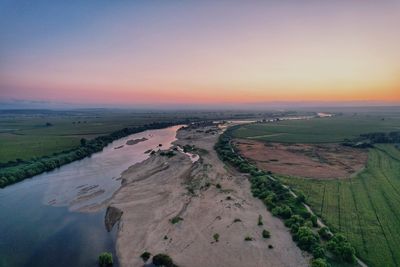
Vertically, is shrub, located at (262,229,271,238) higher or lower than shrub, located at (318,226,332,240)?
lower

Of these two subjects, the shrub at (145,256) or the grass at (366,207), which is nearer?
the shrub at (145,256)

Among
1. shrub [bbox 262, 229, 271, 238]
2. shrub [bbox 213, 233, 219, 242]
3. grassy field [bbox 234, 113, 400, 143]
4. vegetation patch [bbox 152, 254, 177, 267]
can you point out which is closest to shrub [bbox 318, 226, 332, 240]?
shrub [bbox 262, 229, 271, 238]

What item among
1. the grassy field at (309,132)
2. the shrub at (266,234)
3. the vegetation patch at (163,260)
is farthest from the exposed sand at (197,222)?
the grassy field at (309,132)

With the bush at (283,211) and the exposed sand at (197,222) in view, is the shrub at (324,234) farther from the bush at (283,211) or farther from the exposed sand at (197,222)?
the bush at (283,211)

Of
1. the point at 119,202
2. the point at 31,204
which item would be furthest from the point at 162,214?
the point at 31,204

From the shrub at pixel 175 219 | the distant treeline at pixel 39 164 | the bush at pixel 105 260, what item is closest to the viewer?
the bush at pixel 105 260

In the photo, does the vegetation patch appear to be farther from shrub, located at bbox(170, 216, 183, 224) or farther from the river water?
shrub, located at bbox(170, 216, 183, 224)
